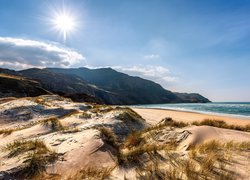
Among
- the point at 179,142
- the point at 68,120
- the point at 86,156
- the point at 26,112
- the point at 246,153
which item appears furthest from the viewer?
the point at 26,112

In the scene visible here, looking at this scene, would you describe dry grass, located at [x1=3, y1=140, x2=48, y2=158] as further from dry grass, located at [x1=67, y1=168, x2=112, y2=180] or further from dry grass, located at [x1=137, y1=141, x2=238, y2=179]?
dry grass, located at [x1=137, y1=141, x2=238, y2=179]

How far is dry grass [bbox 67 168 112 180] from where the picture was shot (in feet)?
13.7

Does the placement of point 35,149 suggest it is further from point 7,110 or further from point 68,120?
point 7,110

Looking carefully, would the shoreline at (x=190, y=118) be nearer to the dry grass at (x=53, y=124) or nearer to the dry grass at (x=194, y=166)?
the dry grass at (x=53, y=124)

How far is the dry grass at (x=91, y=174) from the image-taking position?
4163 millimetres

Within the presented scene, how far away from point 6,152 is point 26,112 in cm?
1082

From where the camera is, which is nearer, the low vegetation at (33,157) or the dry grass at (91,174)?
the dry grass at (91,174)

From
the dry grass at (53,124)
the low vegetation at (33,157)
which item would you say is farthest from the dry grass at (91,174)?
the dry grass at (53,124)

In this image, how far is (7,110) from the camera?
52.7 feet

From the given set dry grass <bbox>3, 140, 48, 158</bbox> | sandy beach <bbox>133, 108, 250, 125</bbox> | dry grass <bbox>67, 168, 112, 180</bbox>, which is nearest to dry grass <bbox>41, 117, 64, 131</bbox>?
dry grass <bbox>3, 140, 48, 158</bbox>

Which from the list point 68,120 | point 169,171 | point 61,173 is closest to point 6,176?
point 61,173

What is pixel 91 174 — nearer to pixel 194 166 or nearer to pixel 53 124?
pixel 194 166

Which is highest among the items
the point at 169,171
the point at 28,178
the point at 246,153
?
the point at 246,153

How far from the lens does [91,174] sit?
435 centimetres
